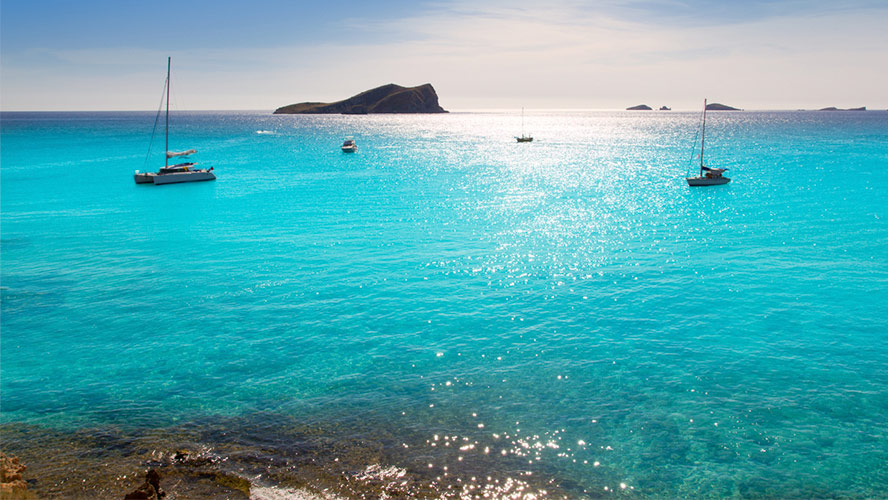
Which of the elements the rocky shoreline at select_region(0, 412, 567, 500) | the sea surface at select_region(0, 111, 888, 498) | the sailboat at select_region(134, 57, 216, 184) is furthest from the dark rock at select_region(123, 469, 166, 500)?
the sailboat at select_region(134, 57, 216, 184)

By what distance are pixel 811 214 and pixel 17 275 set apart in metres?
67.0

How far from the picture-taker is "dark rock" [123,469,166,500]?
1277cm

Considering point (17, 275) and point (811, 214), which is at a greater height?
point (811, 214)

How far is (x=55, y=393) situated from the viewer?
19781 mm

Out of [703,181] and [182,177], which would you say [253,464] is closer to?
[182,177]

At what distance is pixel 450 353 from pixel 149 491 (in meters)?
12.6

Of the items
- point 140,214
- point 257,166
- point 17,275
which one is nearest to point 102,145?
point 257,166

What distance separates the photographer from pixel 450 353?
2303 centimetres

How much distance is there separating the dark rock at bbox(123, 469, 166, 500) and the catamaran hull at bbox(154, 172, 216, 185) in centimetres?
7230

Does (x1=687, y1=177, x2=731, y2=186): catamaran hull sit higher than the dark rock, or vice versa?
(x1=687, y1=177, x2=731, y2=186): catamaran hull

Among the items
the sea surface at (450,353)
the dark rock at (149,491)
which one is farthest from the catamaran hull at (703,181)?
the dark rock at (149,491)

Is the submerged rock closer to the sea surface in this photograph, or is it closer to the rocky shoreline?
the rocky shoreline

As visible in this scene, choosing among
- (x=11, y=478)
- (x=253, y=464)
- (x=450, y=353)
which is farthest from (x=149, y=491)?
(x=450, y=353)

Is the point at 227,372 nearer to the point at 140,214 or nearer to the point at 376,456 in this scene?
the point at 376,456
